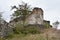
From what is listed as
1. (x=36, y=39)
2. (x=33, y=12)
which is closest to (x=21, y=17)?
(x=33, y=12)

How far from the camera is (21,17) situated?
28219 mm

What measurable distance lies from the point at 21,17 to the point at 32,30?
437cm

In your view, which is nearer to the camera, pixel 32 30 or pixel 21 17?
pixel 32 30

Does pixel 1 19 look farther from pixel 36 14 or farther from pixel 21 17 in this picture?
pixel 36 14

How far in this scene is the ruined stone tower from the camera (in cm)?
2919

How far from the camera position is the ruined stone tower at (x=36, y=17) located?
95.8ft

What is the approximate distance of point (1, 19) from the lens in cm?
2416

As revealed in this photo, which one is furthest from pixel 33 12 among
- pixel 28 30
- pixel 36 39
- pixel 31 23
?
pixel 36 39

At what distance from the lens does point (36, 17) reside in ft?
99.0

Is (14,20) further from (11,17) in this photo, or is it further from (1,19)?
(1,19)

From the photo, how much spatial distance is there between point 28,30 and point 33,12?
6.50m

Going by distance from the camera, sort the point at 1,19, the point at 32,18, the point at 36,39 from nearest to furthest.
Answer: the point at 36,39, the point at 1,19, the point at 32,18

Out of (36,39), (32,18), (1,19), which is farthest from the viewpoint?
(32,18)

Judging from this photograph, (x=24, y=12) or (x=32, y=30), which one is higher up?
(x=24, y=12)
